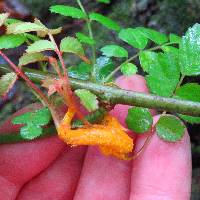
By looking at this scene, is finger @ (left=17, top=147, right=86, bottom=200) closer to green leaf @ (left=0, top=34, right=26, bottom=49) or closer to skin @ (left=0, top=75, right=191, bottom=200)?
skin @ (left=0, top=75, right=191, bottom=200)

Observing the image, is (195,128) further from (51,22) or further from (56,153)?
(51,22)

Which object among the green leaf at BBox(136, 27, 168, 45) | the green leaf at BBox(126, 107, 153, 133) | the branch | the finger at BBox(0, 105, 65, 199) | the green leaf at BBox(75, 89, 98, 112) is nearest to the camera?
the green leaf at BBox(75, 89, 98, 112)

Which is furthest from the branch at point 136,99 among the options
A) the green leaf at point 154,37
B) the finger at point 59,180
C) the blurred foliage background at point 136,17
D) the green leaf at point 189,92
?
the blurred foliage background at point 136,17

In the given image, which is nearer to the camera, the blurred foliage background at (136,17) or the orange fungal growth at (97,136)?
the orange fungal growth at (97,136)

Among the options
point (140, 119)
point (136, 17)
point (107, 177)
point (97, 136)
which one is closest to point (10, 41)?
point (97, 136)

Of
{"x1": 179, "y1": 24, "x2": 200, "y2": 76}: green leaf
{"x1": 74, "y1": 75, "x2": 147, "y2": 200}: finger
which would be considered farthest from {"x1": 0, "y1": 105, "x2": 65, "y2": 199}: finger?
{"x1": 179, "y1": 24, "x2": 200, "y2": 76}: green leaf

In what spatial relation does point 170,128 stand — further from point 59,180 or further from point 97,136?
point 59,180

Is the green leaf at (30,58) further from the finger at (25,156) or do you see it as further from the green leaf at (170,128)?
the green leaf at (170,128)

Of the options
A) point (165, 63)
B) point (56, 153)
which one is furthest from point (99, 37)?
point (165, 63)
